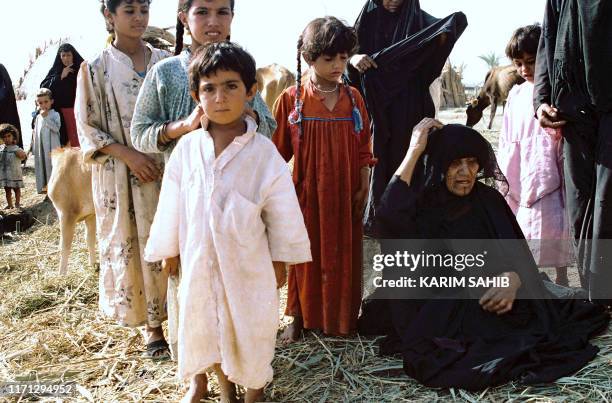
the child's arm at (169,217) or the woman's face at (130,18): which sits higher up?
the woman's face at (130,18)

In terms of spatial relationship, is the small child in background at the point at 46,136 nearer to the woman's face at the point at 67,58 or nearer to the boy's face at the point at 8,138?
the boy's face at the point at 8,138

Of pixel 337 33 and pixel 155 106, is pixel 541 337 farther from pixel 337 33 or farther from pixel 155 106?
pixel 155 106

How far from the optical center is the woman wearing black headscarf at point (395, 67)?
4.16m

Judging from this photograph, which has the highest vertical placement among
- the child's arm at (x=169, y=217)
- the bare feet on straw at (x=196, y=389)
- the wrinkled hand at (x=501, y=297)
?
the child's arm at (x=169, y=217)

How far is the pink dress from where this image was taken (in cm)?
396

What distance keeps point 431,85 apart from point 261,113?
2.02 metres

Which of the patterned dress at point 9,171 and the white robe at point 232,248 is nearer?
the white robe at point 232,248

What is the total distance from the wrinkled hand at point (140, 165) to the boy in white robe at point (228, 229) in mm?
681

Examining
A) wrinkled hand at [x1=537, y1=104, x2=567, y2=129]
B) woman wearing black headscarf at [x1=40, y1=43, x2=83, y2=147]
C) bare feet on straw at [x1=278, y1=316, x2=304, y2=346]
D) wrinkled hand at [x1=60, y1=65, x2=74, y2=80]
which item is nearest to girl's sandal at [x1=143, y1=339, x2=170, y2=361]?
bare feet on straw at [x1=278, y1=316, x2=304, y2=346]

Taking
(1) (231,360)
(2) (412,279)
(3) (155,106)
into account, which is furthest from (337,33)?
(1) (231,360)

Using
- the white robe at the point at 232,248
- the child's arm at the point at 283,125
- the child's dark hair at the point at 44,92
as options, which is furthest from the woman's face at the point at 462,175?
the child's dark hair at the point at 44,92

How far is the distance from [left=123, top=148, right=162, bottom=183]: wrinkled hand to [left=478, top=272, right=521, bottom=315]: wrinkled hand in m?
1.86

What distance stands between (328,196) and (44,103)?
307 inches

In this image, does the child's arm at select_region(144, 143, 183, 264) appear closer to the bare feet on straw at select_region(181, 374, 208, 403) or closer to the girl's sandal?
the bare feet on straw at select_region(181, 374, 208, 403)
